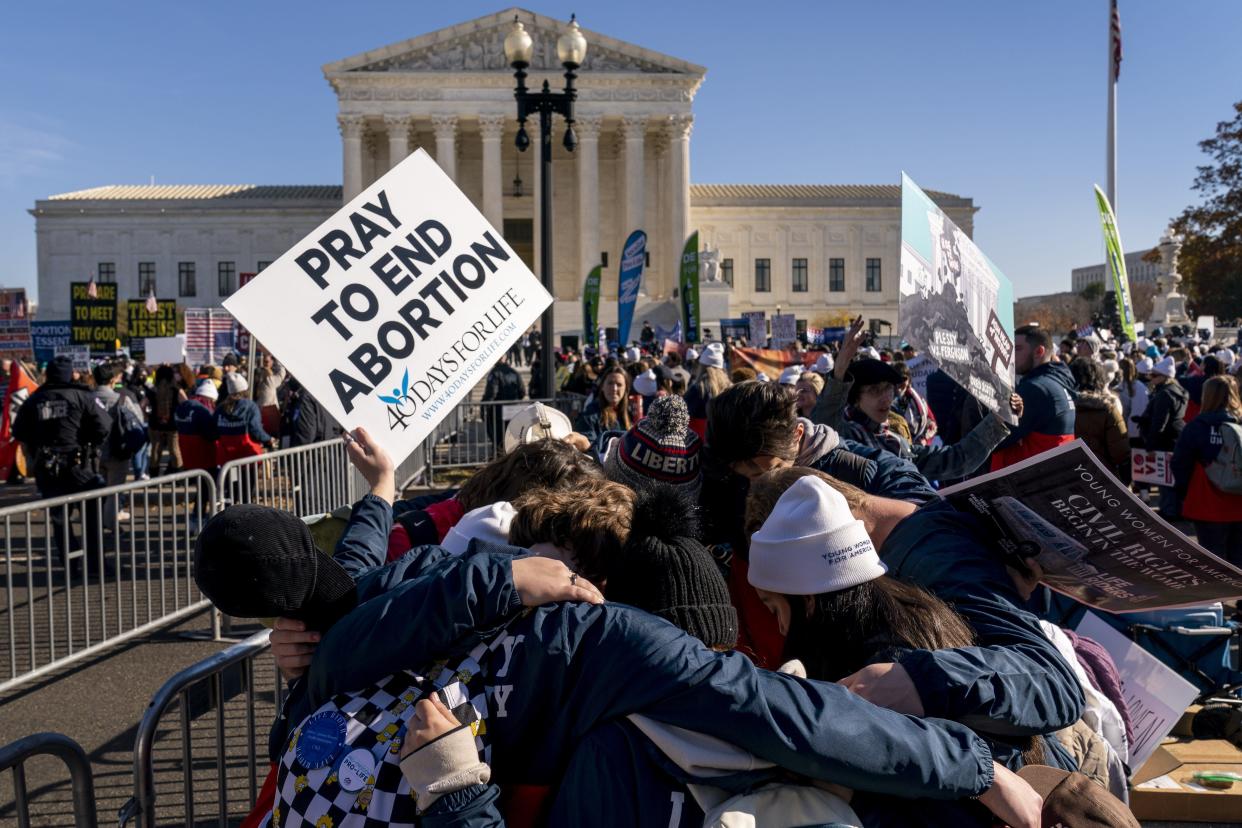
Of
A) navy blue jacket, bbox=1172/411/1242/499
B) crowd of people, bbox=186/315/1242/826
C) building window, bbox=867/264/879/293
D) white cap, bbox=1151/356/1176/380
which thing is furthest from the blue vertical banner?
building window, bbox=867/264/879/293

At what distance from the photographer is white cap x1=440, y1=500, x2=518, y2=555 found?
2.31 metres

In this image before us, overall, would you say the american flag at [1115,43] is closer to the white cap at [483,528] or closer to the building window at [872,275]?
the white cap at [483,528]

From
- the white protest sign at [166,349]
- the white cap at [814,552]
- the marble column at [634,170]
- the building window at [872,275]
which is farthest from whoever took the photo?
the building window at [872,275]

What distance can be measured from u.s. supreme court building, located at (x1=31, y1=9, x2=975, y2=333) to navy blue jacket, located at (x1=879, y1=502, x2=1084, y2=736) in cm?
5131

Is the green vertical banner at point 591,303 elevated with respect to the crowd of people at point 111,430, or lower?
elevated

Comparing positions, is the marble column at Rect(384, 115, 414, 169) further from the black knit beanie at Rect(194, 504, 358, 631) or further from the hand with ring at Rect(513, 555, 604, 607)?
the hand with ring at Rect(513, 555, 604, 607)

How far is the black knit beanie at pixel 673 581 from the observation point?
195 centimetres

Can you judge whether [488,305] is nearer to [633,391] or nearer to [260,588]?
[260,588]

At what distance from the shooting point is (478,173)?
6650 centimetres

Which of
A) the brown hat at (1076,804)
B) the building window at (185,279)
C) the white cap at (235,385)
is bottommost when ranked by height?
the brown hat at (1076,804)

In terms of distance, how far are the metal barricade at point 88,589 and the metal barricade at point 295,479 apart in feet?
0.92

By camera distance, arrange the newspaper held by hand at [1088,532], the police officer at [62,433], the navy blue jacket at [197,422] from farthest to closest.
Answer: the navy blue jacket at [197,422] → the police officer at [62,433] → the newspaper held by hand at [1088,532]

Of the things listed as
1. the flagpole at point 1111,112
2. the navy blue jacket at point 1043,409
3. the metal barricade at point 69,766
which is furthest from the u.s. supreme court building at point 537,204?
the metal barricade at point 69,766

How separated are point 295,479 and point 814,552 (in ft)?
24.1
